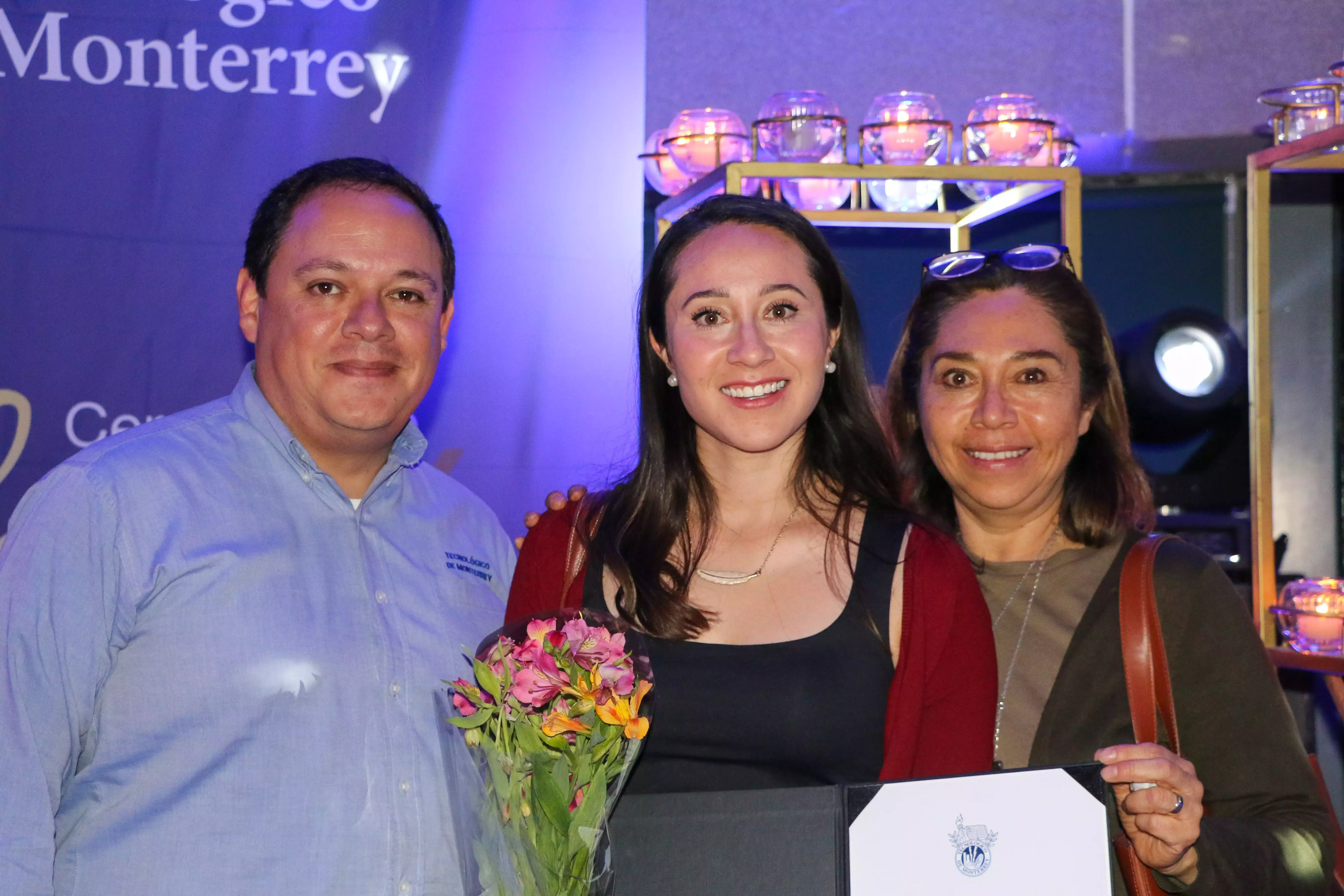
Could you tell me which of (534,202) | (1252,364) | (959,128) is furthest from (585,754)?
(959,128)

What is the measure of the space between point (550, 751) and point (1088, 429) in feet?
4.63

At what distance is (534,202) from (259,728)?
197 cm

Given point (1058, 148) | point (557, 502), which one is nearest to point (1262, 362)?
point (1058, 148)

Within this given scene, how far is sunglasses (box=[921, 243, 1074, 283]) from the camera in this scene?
8.11 ft

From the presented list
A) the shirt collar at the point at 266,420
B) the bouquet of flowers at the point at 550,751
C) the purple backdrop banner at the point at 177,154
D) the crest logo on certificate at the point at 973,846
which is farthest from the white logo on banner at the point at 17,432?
the crest logo on certificate at the point at 973,846

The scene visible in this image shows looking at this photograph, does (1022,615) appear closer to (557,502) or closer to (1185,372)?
(557,502)

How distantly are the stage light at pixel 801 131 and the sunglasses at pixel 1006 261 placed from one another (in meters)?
0.97

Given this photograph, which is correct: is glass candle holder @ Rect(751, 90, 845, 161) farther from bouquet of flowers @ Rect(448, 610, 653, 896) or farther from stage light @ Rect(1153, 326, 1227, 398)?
stage light @ Rect(1153, 326, 1227, 398)

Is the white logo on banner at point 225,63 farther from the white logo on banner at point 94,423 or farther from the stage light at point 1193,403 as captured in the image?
the stage light at point 1193,403

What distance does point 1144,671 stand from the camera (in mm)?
2102

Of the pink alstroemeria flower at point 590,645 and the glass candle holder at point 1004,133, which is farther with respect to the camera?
the glass candle holder at point 1004,133

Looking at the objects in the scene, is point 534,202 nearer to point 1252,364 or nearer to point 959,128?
point 1252,364

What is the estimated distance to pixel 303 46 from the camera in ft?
10.9

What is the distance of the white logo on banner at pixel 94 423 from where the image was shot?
10.4ft
